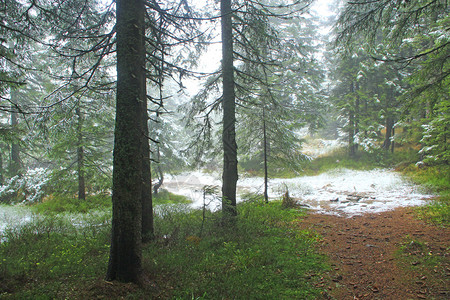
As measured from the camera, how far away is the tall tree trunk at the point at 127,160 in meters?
3.99

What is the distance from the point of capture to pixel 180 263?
482cm

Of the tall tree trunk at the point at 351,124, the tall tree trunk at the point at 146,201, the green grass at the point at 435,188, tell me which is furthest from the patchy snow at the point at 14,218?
the tall tree trunk at the point at 351,124

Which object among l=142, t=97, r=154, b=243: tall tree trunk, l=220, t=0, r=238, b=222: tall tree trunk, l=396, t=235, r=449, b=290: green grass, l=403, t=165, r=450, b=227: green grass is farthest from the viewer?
l=220, t=0, r=238, b=222: tall tree trunk

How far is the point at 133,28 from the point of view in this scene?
422 centimetres

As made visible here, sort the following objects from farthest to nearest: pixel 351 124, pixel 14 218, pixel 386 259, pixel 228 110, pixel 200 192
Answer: pixel 351 124 < pixel 14 218 < pixel 228 110 < pixel 200 192 < pixel 386 259

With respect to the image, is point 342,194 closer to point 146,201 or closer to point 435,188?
point 435,188

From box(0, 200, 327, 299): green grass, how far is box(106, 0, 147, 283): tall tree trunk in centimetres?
37

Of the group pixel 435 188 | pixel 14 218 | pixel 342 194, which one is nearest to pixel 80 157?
pixel 14 218

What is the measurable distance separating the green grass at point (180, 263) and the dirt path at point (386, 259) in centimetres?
46

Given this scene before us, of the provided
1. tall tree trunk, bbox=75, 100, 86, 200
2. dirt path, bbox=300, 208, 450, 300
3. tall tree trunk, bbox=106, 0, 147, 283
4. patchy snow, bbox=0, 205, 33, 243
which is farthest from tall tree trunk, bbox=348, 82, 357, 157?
patchy snow, bbox=0, 205, 33, 243

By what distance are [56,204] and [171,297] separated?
11173 millimetres

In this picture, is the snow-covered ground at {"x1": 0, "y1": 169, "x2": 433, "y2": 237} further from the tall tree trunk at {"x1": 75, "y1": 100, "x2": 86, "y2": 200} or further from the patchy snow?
the tall tree trunk at {"x1": 75, "y1": 100, "x2": 86, "y2": 200}

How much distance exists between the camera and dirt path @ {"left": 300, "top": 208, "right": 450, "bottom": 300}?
4.05 m

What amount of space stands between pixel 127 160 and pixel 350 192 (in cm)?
1395
